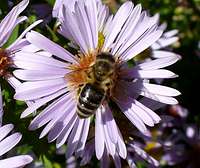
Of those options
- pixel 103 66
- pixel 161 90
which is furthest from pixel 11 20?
pixel 161 90

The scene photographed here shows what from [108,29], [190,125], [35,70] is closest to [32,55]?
[35,70]

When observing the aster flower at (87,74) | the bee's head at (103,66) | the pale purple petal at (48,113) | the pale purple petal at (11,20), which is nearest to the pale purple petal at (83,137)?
the aster flower at (87,74)

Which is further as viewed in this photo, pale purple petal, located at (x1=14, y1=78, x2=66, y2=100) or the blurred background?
the blurred background

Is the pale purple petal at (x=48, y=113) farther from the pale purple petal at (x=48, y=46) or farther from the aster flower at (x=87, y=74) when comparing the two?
the pale purple petal at (x=48, y=46)

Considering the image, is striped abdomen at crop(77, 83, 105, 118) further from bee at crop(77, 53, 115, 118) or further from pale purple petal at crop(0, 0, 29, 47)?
pale purple petal at crop(0, 0, 29, 47)

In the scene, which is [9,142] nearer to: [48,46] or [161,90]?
[48,46]

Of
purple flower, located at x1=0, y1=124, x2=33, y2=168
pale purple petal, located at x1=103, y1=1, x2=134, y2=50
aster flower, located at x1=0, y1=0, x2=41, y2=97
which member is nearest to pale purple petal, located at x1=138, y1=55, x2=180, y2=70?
pale purple petal, located at x1=103, y1=1, x2=134, y2=50

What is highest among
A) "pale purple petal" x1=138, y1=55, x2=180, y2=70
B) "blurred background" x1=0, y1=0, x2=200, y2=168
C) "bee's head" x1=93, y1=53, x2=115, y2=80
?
"bee's head" x1=93, y1=53, x2=115, y2=80

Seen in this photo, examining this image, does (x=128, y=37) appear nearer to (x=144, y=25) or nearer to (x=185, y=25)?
(x=144, y=25)
